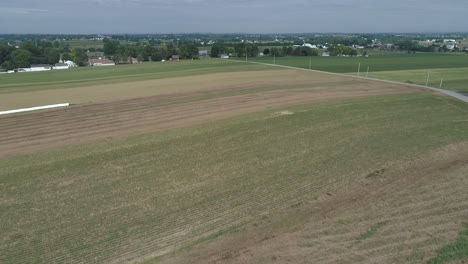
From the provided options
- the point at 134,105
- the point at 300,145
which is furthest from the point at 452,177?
the point at 134,105

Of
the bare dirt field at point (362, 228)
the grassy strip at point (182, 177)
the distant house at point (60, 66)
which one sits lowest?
the distant house at point (60, 66)

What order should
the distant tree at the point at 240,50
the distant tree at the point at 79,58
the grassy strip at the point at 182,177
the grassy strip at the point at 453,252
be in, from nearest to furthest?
the grassy strip at the point at 453,252, the grassy strip at the point at 182,177, the distant tree at the point at 79,58, the distant tree at the point at 240,50

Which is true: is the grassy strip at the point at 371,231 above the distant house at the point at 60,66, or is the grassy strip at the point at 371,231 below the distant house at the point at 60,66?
above

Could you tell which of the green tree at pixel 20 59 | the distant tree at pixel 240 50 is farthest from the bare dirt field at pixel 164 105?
the green tree at pixel 20 59

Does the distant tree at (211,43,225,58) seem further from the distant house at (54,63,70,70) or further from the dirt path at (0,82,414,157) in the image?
the dirt path at (0,82,414,157)

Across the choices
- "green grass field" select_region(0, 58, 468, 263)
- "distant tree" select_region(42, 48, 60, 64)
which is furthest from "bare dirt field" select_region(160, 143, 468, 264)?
"distant tree" select_region(42, 48, 60, 64)

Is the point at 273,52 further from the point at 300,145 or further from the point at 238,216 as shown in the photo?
the point at 238,216

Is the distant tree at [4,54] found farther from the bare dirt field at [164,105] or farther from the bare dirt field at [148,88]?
the bare dirt field at [164,105]
